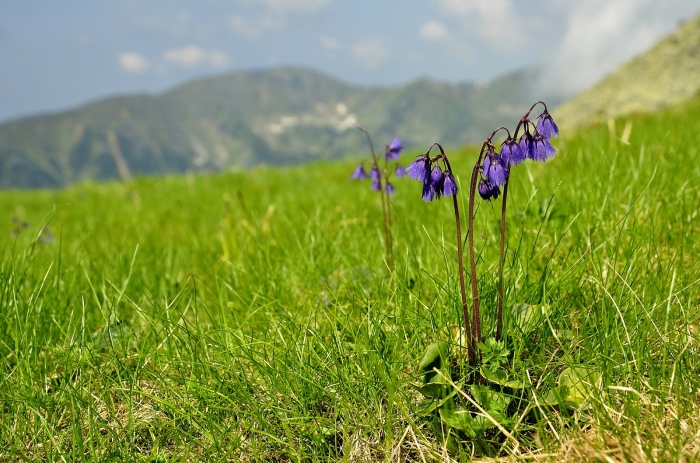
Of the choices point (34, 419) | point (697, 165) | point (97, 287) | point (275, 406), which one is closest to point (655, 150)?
point (697, 165)

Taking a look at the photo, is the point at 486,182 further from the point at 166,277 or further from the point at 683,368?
the point at 166,277

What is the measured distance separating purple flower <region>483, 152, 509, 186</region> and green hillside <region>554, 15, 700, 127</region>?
1842 centimetres

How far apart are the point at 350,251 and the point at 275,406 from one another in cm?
159

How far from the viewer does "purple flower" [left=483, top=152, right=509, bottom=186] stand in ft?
6.28

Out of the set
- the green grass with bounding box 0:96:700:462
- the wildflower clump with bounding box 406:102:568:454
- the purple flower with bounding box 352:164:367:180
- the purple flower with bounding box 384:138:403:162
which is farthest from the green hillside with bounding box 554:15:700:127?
the wildflower clump with bounding box 406:102:568:454

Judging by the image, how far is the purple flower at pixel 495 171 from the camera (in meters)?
1.91

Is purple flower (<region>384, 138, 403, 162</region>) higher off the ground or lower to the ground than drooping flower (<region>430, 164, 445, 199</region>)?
higher

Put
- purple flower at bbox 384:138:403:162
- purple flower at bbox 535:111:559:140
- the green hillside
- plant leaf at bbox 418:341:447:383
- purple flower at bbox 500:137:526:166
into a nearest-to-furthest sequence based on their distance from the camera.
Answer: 1. purple flower at bbox 500:137:526:166
2. purple flower at bbox 535:111:559:140
3. plant leaf at bbox 418:341:447:383
4. purple flower at bbox 384:138:403:162
5. the green hillside

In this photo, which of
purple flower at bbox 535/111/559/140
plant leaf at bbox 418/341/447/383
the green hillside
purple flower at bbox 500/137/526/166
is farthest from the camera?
the green hillside

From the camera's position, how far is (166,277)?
13.0 feet

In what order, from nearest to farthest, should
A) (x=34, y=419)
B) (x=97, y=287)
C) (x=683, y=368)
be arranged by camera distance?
1. (x=683, y=368)
2. (x=34, y=419)
3. (x=97, y=287)

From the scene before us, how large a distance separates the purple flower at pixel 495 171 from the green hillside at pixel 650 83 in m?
18.4

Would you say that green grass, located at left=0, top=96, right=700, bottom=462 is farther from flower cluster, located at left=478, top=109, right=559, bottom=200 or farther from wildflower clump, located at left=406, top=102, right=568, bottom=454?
flower cluster, located at left=478, top=109, right=559, bottom=200

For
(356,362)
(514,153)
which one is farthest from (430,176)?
(356,362)
